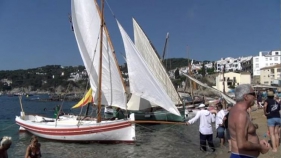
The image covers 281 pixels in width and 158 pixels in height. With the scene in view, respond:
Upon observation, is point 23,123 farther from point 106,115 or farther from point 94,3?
point 94,3

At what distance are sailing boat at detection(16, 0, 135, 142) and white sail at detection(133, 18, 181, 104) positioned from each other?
8.03m

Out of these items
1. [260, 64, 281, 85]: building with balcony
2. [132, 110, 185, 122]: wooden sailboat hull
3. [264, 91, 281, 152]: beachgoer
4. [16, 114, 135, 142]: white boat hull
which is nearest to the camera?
[264, 91, 281, 152]: beachgoer

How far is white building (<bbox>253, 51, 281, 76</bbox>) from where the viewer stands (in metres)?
126

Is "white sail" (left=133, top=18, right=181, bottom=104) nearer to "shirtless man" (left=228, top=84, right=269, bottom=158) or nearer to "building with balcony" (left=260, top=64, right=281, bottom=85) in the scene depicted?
"shirtless man" (left=228, top=84, right=269, bottom=158)

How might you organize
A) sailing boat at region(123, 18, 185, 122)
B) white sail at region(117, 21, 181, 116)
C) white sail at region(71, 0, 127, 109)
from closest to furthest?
white sail at region(117, 21, 181, 116), white sail at region(71, 0, 127, 109), sailing boat at region(123, 18, 185, 122)

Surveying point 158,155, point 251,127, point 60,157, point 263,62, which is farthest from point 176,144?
point 263,62

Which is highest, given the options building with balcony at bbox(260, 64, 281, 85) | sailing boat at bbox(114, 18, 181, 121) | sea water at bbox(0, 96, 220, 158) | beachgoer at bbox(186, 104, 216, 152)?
building with balcony at bbox(260, 64, 281, 85)

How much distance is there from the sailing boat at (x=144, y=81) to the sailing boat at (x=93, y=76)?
1140 mm

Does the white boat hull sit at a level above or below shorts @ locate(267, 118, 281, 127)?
below

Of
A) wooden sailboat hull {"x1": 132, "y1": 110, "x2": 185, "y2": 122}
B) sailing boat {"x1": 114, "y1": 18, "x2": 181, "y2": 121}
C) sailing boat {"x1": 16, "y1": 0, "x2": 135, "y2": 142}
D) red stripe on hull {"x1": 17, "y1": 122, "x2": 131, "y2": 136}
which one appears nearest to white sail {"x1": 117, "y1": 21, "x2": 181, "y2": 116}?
sailing boat {"x1": 114, "y1": 18, "x2": 181, "y2": 121}

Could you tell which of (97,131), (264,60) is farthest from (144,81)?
(264,60)

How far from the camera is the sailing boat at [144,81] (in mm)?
21594

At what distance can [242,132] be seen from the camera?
4.11m

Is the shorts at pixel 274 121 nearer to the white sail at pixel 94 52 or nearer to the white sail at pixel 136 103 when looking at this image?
the white sail at pixel 94 52
